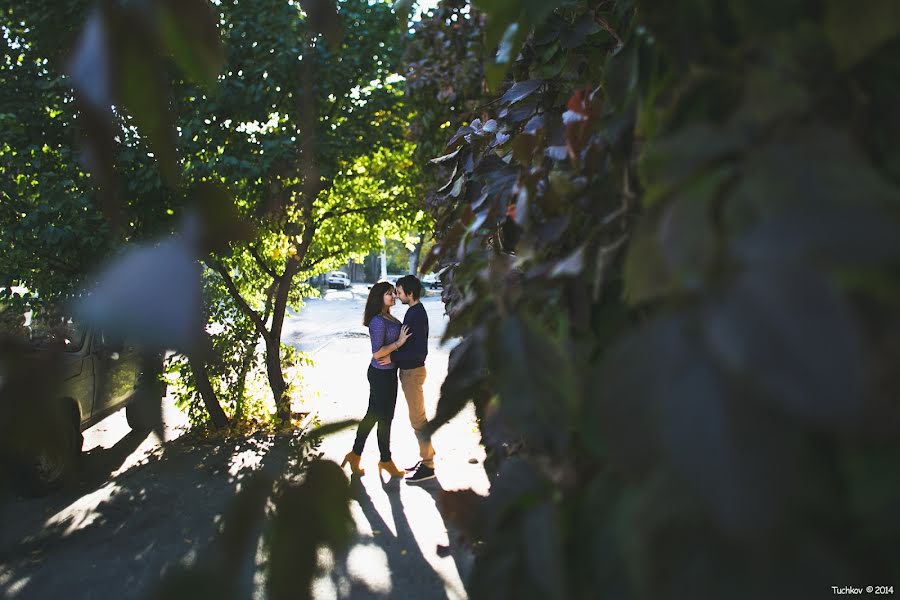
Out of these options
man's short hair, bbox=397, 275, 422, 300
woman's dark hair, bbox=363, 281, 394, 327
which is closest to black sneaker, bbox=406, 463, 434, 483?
woman's dark hair, bbox=363, 281, 394, 327

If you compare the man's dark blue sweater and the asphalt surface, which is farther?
the man's dark blue sweater

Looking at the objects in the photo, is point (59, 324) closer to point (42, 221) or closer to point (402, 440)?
point (42, 221)

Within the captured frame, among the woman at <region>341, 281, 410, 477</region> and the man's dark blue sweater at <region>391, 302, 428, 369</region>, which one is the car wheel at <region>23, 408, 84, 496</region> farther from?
the man's dark blue sweater at <region>391, 302, 428, 369</region>

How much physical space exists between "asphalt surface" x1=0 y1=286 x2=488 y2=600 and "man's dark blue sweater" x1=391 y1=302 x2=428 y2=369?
969mm

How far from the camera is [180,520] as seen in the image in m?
2.83

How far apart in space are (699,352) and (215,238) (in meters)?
0.42

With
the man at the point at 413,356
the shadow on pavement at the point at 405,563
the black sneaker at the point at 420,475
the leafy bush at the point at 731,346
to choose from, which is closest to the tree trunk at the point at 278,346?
the man at the point at 413,356

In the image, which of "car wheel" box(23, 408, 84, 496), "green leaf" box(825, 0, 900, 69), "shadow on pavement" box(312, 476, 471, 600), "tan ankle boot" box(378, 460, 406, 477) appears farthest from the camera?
"tan ankle boot" box(378, 460, 406, 477)

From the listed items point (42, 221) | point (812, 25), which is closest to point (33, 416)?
point (812, 25)

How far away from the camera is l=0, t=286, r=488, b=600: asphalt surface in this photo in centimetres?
78

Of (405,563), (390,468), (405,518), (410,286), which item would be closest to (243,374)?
(405,563)

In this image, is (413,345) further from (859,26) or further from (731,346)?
(731,346)

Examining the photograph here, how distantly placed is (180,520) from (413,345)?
3.11 m

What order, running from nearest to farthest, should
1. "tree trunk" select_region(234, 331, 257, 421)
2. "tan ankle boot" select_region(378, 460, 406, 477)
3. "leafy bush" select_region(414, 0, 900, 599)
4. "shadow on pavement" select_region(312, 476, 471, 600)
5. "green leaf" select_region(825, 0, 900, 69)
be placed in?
1. "leafy bush" select_region(414, 0, 900, 599)
2. "green leaf" select_region(825, 0, 900, 69)
3. "tree trunk" select_region(234, 331, 257, 421)
4. "shadow on pavement" select_region(312, 476, 471, 600)
5. "tan ankle boot" select_region(378, 460, 406, 477)
